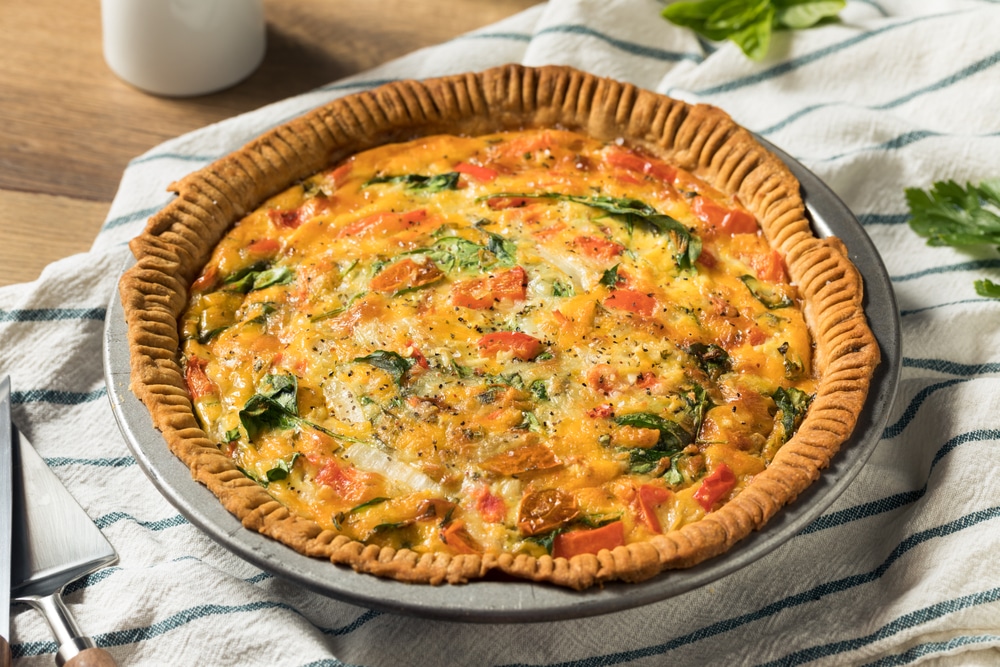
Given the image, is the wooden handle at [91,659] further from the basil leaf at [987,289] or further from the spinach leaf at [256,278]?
the basil leaf at [987,289]

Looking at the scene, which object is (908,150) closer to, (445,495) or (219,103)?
(445,495)

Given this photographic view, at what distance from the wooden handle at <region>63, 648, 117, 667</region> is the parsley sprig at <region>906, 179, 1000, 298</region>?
3.26m

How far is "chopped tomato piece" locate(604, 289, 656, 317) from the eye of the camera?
3.48 meters

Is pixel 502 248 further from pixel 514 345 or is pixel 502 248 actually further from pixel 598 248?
pixel 514 345

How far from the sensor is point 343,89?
193 inches

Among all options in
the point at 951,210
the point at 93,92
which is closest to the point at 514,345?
the point at 951,210

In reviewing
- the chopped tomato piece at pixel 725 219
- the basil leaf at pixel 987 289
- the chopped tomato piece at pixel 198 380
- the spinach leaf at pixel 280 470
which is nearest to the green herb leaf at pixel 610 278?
the chopped tomato piece at pixel 725 219

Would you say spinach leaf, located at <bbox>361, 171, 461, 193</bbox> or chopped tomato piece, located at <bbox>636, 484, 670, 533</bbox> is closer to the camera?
chopped tomato piece, located at <bbox>636, 484, 670, 533</bbox>

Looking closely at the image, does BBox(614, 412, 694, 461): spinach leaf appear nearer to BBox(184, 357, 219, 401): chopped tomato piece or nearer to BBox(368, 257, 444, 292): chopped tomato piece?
BBox(368, 257, 444, 292): chopped tomato piece

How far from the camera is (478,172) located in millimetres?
3996

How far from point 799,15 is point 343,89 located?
213 centimetres

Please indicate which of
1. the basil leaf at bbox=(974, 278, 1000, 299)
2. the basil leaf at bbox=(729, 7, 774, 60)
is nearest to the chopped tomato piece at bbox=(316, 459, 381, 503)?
the basil leaf at bbox=(974, 278, 1000, 299)

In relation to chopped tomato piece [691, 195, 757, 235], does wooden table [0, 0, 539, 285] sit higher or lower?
lower

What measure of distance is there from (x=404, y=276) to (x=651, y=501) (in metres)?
1.15
